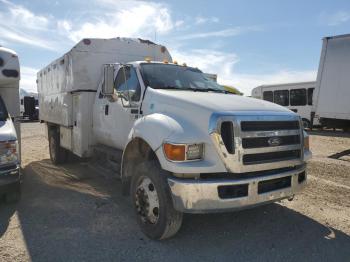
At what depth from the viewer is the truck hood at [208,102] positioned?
4.09 m

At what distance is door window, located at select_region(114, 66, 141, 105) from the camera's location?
5.26 metres

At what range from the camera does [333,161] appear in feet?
30.9

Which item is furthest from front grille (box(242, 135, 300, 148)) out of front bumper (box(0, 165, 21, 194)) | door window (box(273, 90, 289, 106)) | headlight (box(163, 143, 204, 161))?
door window (box(273, 90, 289, 106))

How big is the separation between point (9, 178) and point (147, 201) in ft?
7.46

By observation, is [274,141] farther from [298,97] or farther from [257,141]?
[298,97]

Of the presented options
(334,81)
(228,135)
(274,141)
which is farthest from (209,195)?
(334,81)

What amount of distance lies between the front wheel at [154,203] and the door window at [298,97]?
705 inches

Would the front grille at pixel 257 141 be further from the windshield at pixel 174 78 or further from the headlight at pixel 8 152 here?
the headlight at pixel 8 152

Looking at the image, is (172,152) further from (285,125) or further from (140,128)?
(285,125)

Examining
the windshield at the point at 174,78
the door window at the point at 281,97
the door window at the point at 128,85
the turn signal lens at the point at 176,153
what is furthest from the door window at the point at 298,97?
the turn signal lens at the point at 176,153

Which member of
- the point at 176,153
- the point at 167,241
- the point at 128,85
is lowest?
the point at 167,241

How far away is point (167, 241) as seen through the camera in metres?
4.23

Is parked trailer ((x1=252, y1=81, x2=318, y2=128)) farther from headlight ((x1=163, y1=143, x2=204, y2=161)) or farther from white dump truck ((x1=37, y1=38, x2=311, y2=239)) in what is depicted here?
headlight ((x1=163, y1=143, x2=204, y2=161))

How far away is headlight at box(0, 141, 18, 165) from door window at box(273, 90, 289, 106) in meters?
18.6
